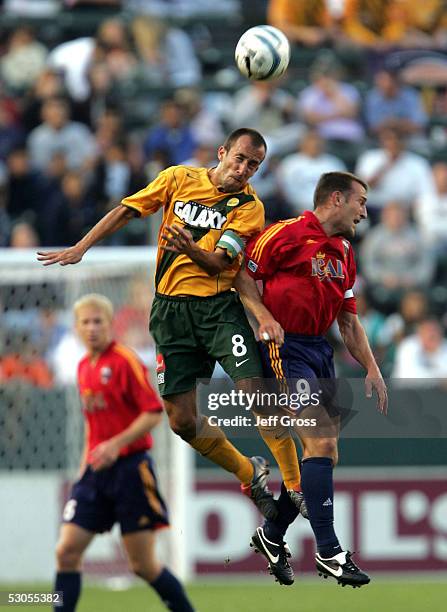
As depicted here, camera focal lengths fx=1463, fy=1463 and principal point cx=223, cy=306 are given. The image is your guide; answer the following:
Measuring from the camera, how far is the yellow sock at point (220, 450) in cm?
825

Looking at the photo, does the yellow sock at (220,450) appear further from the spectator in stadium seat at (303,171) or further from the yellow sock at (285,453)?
the spectator in stadium seat at (303,171)

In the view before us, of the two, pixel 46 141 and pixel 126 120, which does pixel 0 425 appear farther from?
pixel 126 120

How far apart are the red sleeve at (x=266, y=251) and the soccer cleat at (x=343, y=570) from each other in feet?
5.12

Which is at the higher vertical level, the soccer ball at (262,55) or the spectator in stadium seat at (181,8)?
the spectator in stadium seat at (181,8)

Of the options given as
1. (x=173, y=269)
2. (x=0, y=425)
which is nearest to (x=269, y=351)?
(x=173, y=269)

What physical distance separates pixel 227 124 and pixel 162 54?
1.58 meters

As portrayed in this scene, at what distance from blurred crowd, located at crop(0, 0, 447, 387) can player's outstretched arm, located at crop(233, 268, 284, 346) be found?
15.1 ft

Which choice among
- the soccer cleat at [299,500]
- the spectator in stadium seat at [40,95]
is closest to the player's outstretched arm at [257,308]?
the soccer cleat at [299,500]

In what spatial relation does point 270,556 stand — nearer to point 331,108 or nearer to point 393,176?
point 393,176

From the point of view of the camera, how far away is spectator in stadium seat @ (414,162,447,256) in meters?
15.0

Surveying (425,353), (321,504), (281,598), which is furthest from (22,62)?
(321,504)

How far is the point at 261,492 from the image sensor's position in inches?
329

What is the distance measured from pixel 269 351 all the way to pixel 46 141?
8.22 metres

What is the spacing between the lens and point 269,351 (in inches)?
311
